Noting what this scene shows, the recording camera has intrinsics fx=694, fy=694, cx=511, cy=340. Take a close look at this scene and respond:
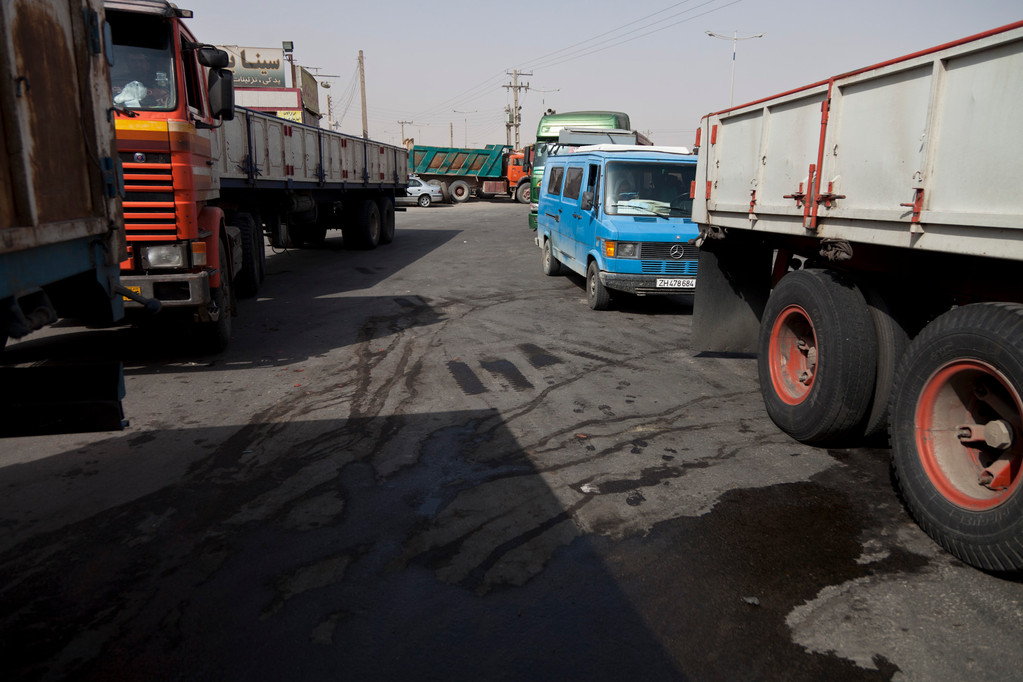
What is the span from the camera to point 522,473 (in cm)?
421

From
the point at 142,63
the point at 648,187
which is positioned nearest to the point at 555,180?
the point at 648,187

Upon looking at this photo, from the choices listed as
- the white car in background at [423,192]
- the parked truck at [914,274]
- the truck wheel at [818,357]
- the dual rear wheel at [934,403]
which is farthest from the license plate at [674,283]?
the white car in background at [423,192]

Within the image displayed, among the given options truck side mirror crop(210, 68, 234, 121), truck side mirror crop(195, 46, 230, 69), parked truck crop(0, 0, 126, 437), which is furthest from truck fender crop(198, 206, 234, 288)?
parked truck crop(0, 0, 126, 437)

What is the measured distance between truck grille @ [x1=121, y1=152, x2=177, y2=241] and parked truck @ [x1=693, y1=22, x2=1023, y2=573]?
4848 mm

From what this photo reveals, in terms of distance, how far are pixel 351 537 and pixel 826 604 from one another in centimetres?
218

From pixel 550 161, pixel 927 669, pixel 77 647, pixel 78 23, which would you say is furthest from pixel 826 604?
pixel 550 161

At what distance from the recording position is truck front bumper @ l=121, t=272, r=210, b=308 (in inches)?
239

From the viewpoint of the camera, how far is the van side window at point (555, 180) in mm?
11518

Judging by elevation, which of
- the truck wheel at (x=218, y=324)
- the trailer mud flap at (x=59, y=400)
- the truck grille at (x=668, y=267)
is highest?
the trailer mud flap at (x=59, y=400)

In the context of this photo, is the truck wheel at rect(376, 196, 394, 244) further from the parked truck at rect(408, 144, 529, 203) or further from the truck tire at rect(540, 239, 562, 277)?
the parked truck at rect(408, 144, 529, 203)

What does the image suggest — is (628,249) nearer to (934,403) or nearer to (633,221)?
(633,221)

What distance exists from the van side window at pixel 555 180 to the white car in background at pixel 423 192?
2411cm

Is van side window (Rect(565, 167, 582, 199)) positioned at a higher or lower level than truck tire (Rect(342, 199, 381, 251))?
higher

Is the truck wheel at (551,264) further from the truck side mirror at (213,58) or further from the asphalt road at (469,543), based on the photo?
the truck side mirror at (213,58)
